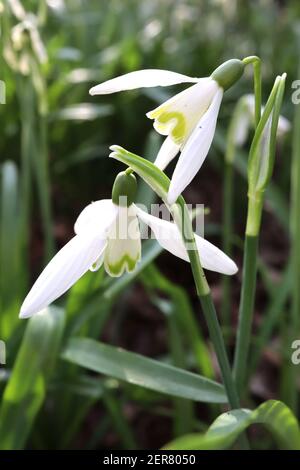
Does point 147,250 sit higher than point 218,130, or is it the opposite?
point 218,130

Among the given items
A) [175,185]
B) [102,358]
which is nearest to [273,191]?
[102,358]

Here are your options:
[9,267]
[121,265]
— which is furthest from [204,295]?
[9,267]

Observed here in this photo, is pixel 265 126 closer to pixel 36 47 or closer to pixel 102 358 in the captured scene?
pixel 102 358

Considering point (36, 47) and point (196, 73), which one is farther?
point (196, 73)

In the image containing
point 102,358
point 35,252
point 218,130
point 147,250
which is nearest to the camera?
point 102,358

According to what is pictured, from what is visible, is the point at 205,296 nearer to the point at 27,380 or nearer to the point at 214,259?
the point at 214,259

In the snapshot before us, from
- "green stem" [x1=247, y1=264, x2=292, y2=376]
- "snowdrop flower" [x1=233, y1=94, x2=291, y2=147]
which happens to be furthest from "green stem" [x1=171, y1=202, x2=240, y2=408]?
"snowdrop flower" [x1=233, y1=94, x2=291, y2=147]

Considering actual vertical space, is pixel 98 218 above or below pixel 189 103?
below
